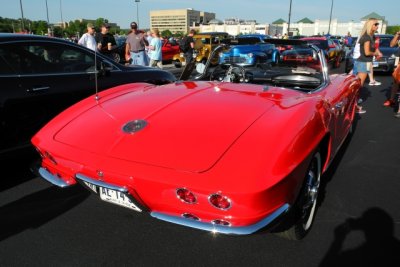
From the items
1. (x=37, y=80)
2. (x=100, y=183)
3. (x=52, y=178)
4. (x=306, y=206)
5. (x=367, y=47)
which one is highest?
(x=367, y=47)

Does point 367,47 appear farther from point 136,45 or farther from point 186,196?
point 186,196

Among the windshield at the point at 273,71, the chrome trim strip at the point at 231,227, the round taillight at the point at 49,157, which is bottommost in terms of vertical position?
the chrome trim strip at the point at 231,227

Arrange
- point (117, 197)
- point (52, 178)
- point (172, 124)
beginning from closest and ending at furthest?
point (117, 197), point (172, 124), point (52, 178)

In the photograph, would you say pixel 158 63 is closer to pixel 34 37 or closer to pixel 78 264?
pixel 34 37

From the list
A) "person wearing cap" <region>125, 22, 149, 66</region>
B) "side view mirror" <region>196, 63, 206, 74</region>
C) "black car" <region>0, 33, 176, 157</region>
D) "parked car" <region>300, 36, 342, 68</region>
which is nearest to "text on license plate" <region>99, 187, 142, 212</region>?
"black car" <region>0, 33, 176, 157</region>

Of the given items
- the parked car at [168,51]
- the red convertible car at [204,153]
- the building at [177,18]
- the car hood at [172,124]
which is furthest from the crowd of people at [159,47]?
the building at [177,18]

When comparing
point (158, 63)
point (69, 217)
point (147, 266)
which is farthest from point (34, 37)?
point (158, 63)

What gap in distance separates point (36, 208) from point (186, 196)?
1.74m

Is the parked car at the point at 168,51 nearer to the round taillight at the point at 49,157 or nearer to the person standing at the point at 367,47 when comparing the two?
the person standing at the point at 367,47

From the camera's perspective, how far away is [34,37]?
12.3ft

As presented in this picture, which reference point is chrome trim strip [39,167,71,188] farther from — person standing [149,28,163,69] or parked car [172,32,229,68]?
parked car [172,32,229,68]

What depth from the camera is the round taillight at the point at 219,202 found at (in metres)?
1.81

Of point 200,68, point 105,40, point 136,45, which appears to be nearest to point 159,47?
point 136,45

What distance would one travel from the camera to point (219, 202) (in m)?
1.83
